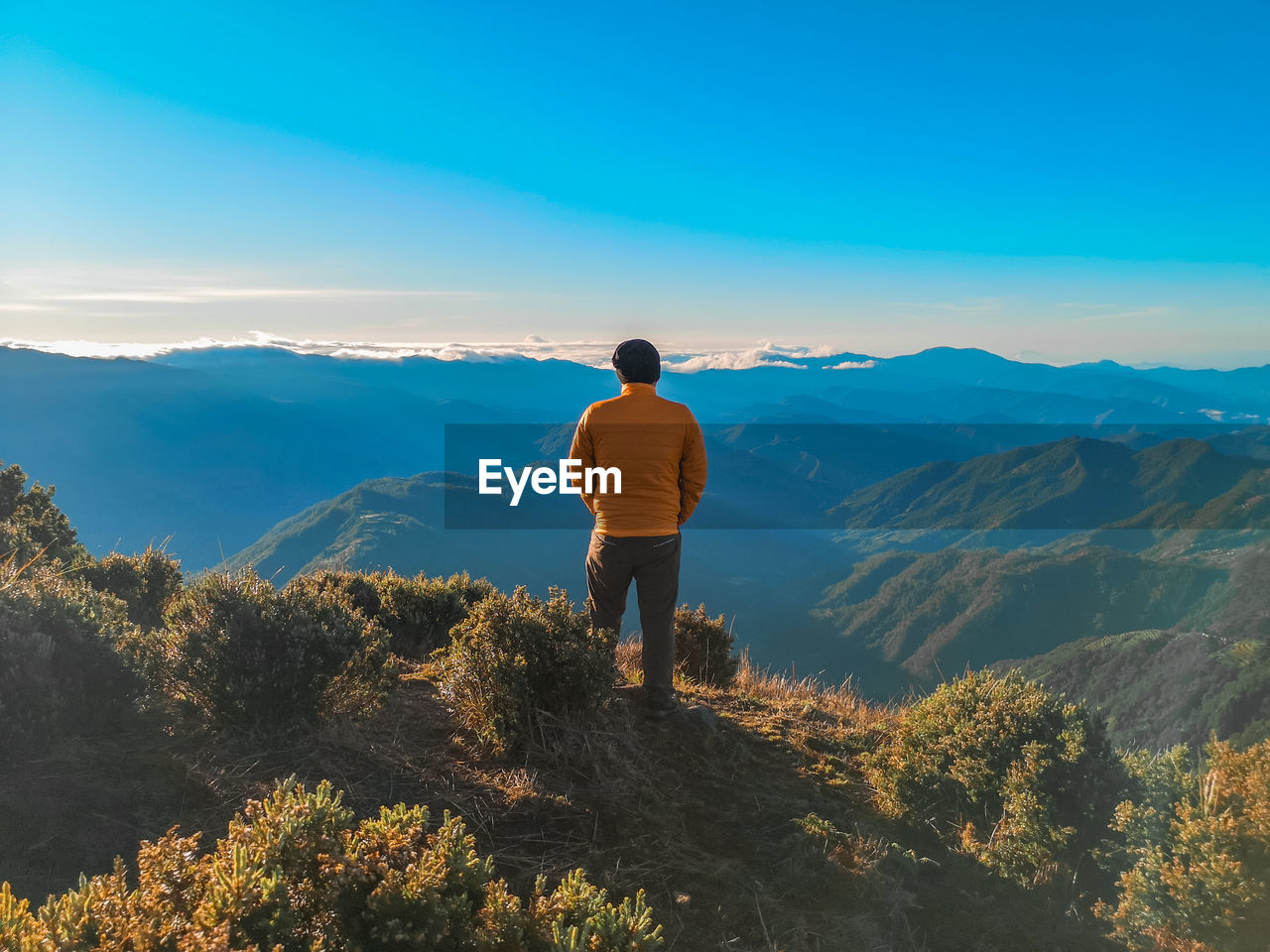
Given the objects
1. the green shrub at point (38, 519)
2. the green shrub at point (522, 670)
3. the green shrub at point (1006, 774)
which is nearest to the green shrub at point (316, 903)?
the green shrub at point (522, 670)

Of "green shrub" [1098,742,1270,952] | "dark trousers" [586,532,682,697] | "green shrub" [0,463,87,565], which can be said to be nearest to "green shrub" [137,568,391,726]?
"dark trousers" [586,532,682,697]

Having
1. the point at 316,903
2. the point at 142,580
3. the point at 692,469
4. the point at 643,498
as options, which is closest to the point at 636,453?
the point at 643,498

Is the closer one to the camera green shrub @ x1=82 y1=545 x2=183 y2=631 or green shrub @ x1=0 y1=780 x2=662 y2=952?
green shrub @ x1=0 y1=780 x2=662 y2=952

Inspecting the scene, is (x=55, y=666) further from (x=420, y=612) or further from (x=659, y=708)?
(x=659, y=708)

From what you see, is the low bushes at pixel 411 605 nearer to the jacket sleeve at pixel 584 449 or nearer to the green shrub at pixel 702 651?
the green shrub at pixel 702 651

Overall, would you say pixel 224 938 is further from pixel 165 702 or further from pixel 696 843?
pixel 165 702

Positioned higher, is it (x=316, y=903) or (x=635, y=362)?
(x=635, y=362)

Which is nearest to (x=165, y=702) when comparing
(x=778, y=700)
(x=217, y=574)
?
(x=217, y=574)

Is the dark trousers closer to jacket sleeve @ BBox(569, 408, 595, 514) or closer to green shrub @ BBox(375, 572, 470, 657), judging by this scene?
jacket sleeve @ BBox(569, 408, 595, 514)
